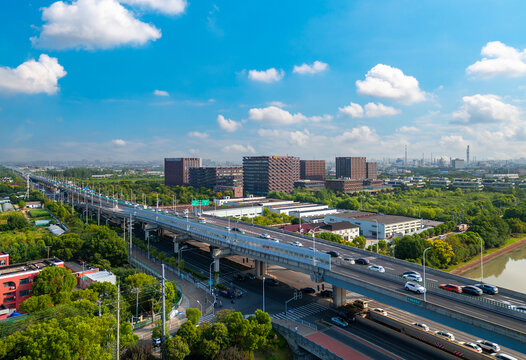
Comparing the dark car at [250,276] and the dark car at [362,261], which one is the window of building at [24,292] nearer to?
the dark car at [250,276]

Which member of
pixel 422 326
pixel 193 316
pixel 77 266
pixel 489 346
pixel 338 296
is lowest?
pixel 489 346

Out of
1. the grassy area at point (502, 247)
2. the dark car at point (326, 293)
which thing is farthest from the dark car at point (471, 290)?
the grassy area at point (502, 247)

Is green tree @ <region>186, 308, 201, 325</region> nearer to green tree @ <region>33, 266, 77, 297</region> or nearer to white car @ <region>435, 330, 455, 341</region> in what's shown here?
green tree @ <region>33, 266, 77, 297</region>

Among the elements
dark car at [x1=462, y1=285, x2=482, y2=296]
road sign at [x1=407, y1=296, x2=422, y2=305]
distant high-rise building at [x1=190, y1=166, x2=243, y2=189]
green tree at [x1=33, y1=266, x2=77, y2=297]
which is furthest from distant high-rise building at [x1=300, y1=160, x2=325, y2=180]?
road sign at [x1=407, y1=296, x2=422, y2=305]

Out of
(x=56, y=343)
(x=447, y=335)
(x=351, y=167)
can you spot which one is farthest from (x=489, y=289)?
(x=351, y=167)

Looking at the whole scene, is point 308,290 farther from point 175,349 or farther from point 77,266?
point 77,266

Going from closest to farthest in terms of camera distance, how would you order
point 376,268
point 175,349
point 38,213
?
1. point 175,349
2. point 376,268
3. point 38,213

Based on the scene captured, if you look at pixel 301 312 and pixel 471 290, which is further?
pixel 301 312
